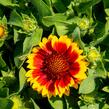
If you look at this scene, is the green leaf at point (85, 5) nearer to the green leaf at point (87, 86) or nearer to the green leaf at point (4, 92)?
the green leaf at point (87, 86)

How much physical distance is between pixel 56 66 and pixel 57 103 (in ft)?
0.85

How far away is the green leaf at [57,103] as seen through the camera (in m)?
2.86

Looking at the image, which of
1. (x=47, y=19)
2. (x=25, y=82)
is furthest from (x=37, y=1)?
(x=25, y=82)

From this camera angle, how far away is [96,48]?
114 inches

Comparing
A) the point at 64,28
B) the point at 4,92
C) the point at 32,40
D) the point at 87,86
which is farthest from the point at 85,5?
the point at 4,92

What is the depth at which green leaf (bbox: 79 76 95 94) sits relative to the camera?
2.77 m

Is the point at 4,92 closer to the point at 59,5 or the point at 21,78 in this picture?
the point at 21,78

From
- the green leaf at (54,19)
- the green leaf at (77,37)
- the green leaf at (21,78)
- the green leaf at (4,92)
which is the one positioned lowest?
the green leaf at (4,92)

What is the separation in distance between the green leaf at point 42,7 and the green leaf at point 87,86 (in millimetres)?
463

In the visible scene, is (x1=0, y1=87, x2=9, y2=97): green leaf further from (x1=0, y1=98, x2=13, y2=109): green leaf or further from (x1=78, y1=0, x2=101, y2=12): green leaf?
(x1=78, y1=0, x2=101, y2=12): green leaf

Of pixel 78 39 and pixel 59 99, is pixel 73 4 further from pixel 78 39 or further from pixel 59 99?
pixel 59 99

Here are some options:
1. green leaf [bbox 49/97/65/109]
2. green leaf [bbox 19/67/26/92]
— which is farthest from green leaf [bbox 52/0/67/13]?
green leaf [bbox 49/97/65/109]

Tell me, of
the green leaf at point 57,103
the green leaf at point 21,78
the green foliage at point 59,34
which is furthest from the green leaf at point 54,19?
the green leaf at point 57,103

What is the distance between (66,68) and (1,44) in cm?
47
